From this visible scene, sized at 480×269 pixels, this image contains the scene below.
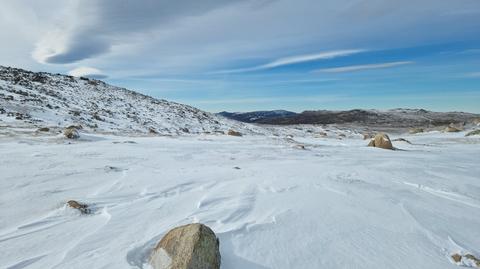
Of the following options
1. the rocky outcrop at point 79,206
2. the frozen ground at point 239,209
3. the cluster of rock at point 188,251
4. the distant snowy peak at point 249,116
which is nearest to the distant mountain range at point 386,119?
the distant snowy peak at point 249,116

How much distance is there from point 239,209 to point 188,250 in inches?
69.5

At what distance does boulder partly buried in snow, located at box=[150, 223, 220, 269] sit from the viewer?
261 centimetres

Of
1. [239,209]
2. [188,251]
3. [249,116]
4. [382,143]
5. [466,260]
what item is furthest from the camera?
[249,116]

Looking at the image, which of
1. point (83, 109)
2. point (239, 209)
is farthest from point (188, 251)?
point (83, 109)

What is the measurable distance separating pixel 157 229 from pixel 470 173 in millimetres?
6612

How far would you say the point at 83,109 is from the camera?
771 inches

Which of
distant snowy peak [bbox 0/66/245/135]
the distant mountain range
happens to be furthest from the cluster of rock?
the distant mountain range

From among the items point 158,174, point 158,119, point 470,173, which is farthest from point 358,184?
point 158,119

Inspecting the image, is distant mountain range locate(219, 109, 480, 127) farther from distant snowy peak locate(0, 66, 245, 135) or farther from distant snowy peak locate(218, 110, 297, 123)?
distant snowy peak locate(0, 66, 245, 135)

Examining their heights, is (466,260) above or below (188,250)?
below

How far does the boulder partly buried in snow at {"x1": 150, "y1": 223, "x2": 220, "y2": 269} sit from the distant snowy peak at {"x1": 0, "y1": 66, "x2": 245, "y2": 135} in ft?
37.0

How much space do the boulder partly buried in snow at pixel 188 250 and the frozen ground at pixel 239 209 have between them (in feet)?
0.68

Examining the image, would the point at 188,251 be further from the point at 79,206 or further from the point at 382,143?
the point at 382,143

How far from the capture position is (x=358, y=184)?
233 inches
